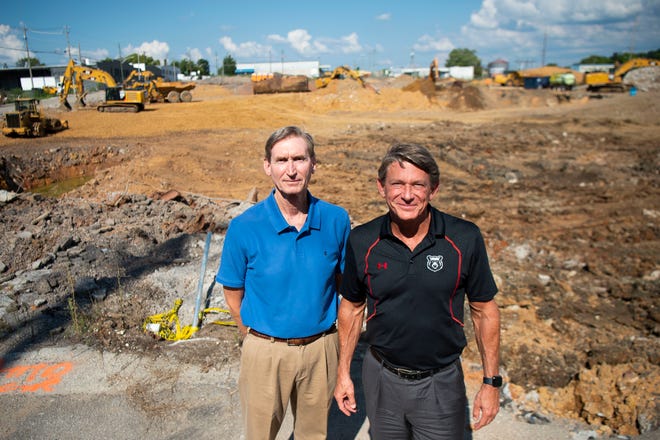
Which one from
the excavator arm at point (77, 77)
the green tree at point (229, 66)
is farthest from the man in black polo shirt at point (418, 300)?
the green tree at point (229, 66)

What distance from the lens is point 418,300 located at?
2.24 m

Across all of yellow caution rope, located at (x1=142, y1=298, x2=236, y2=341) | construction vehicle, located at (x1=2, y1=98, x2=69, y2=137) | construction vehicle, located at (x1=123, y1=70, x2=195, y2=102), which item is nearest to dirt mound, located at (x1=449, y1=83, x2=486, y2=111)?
construction vehicle, located at (x1=123, y1=70, x2=195, y2=102)

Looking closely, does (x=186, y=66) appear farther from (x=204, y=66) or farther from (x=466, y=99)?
(x=466, y=99)

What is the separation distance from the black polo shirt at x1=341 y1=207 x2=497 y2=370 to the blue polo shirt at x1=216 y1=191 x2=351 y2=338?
9.3 inches

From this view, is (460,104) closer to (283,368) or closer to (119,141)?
(119,141)

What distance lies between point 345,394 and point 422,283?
0.77 metres

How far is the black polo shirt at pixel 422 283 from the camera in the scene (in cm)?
223

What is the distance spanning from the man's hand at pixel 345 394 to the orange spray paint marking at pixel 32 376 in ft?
9.19

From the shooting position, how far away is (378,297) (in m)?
2.31

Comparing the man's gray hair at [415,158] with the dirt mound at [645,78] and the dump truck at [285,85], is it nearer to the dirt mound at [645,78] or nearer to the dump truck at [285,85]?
the dump truck at [285,85]

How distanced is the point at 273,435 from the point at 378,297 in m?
1.10

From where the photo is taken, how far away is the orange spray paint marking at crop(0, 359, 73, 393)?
396 centimetres

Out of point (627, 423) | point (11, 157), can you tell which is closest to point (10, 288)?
point (627, 423)

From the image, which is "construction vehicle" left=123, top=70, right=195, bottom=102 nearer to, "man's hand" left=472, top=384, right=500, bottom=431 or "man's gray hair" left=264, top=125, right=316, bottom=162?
"man's gray hair" left=264, top=125, right=316, bottom=162
